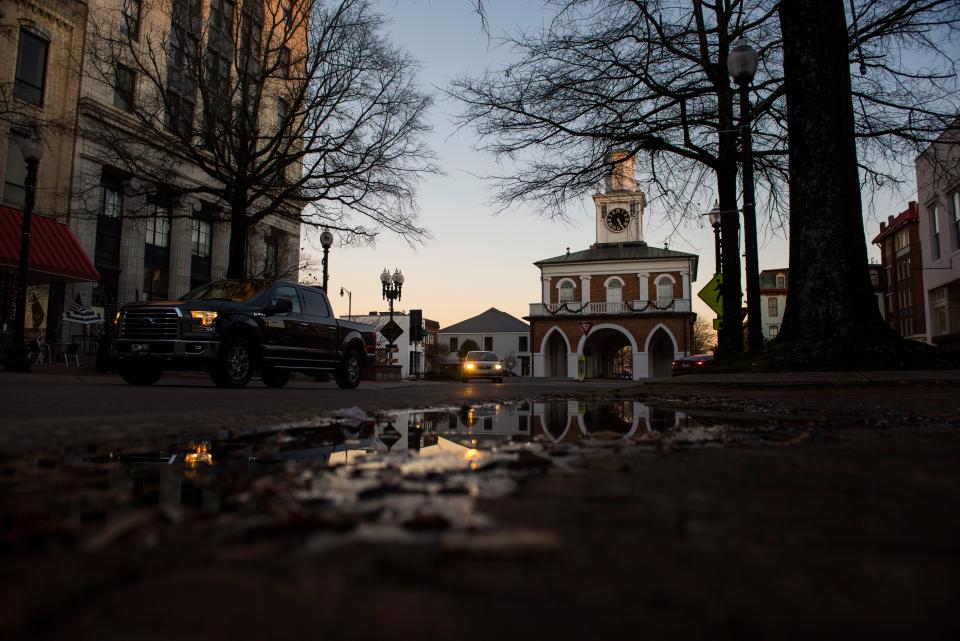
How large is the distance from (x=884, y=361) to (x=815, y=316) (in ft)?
3.17

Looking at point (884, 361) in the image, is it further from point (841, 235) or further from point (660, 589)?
point (660, 589)

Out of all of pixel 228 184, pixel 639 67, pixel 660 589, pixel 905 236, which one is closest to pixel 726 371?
pixel 639 67

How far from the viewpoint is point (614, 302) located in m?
47.1

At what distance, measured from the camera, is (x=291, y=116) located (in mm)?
17000

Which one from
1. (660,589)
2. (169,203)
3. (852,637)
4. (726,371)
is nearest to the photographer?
(852,637)

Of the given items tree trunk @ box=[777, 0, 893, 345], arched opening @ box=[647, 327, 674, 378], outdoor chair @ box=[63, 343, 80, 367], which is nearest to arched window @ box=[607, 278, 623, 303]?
arched opening @ box=[647, 327, 674, 378]

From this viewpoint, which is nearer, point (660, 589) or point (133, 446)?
point (660, 589)

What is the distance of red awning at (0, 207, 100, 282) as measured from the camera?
17328mm

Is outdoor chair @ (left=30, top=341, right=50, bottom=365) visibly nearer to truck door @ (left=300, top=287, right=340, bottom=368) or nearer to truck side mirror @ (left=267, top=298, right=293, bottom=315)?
truck door @ (left=300, top=287, right=340, bottom=368)

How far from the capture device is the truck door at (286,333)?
10.6m

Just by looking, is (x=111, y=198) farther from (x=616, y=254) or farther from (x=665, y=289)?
(x=665, y=289)

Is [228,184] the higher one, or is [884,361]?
[228,184]

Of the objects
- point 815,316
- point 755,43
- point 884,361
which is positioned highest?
point 755,43

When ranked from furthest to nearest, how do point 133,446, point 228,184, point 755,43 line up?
point 228,184 → point 755,43 → point 133,446
